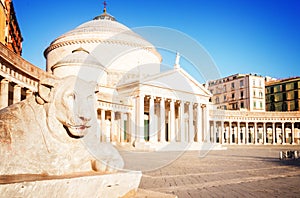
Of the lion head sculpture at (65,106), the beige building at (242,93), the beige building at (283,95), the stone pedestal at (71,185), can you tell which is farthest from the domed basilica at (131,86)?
the beige building at (283,95)

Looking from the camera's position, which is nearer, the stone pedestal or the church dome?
the stone pedestal

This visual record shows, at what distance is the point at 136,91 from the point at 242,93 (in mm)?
42979

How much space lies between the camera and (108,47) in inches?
1799

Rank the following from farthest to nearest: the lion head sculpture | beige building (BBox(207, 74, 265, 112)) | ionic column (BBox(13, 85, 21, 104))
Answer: beige building (BBox(207, 74, 265, 112)) → ionic column (BBox(13, 85, 21, 104)) → the lion head sculpture

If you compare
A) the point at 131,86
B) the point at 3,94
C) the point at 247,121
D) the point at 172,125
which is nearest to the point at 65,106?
the point at 3,94

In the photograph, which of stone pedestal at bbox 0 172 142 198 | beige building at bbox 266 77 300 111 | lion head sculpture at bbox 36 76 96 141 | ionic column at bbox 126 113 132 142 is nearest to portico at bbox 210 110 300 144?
beige building at bbox 266 77 300 111

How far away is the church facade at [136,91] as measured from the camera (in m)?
34.6

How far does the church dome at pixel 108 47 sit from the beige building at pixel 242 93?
29.3 m

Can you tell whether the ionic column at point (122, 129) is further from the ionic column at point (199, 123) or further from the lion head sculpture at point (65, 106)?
the lion head sculpture at point (65, 106)

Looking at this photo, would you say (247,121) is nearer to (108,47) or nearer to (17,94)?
(108,47)

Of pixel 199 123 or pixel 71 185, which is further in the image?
pixel 199 123

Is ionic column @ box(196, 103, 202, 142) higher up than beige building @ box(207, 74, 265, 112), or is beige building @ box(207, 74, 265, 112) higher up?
beige building @ box(207, 74, 265, 112)

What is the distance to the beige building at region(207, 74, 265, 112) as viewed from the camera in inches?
2712

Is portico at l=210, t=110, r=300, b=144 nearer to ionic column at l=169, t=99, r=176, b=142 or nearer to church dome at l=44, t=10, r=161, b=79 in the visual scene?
ionic column at l=169, t=99, r=176, b=142
